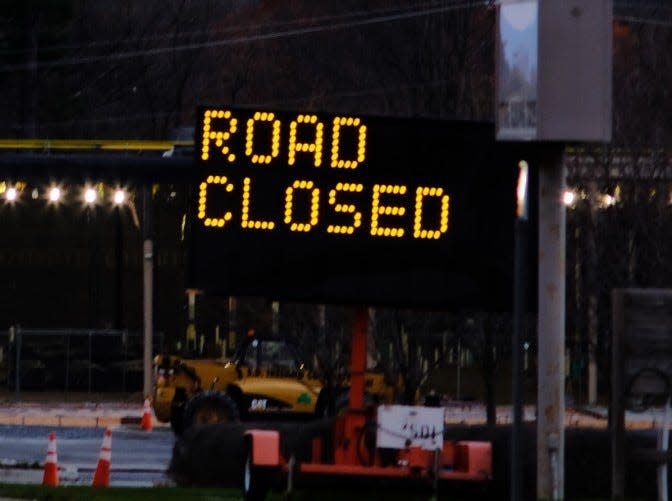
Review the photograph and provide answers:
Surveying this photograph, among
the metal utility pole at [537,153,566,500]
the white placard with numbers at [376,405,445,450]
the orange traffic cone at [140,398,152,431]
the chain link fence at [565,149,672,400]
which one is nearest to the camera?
the metal utility pole at [537,153,566,500]

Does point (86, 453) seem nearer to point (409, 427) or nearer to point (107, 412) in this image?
point (107, 412)

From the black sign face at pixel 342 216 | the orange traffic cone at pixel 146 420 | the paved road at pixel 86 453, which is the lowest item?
the paved road at pixel 86 453

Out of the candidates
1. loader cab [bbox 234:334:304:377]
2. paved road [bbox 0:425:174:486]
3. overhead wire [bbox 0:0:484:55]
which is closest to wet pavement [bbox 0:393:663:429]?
paved road [bbox 0:425:174:486]

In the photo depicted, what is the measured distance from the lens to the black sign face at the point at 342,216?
48.2ft

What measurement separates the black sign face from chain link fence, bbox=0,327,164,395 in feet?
85.2

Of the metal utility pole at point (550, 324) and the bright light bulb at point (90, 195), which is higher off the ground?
the bright light bulb at point (90, 195)

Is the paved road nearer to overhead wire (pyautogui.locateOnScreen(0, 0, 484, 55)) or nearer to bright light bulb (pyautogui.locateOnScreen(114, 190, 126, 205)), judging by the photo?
bright light bulb (pyautogui.locateOnScreen(114, 190, 126, 205))

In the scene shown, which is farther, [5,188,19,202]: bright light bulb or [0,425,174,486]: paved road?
[5,188,19,202]: bright light bulb

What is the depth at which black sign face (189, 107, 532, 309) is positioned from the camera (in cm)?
1469

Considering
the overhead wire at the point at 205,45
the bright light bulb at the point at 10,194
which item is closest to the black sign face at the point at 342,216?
the bright light bulb at the point at 10,194

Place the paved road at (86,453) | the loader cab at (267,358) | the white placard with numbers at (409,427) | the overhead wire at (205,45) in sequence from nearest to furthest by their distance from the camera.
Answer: the white placard with numbers at (409,427), the paved road at (86,453), the loader cab at (267,358), the overhead wire at (205,45)

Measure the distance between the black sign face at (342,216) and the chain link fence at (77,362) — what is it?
2598 centimetres

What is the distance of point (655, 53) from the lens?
38.4 m

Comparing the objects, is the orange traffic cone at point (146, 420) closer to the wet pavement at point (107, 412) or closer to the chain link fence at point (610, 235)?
the wet pavement at point (107, 412)
